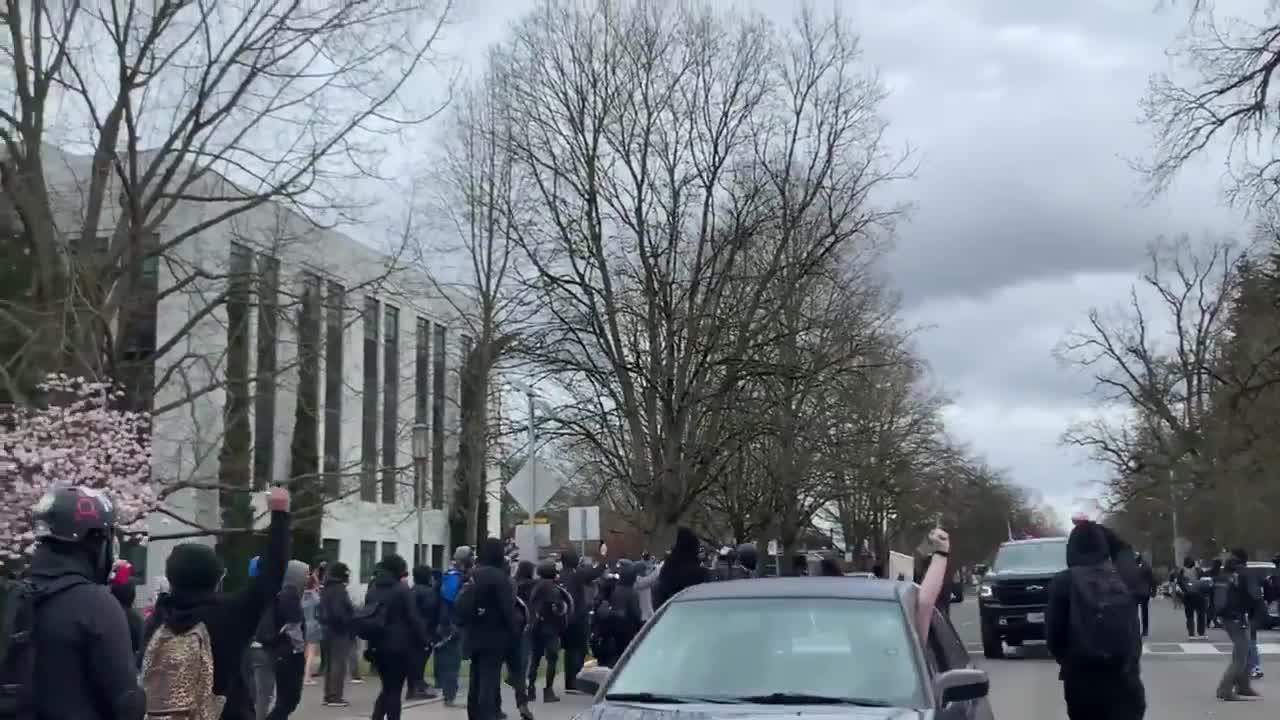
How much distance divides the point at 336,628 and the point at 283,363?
7.65 m

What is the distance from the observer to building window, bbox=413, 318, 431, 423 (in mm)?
45094

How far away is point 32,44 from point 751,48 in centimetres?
1265

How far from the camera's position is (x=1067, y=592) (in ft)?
27.8

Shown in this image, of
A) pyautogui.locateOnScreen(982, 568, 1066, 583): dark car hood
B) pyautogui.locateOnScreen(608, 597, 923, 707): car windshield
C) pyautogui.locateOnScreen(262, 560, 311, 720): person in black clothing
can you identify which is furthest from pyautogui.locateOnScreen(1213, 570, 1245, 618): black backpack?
pyautogui.locateOnScreen(608, 597, 923, 707): car windshield

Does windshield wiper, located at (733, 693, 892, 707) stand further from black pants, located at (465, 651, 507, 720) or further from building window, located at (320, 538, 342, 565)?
building window, located at (320, 538, 342, 565)

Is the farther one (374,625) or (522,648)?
(522,648)

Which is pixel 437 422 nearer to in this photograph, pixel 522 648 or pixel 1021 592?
pixel 1021 592

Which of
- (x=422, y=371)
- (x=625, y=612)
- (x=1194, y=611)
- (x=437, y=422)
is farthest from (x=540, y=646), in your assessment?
(x=437, y=422)

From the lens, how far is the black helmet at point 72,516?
500 centimetres

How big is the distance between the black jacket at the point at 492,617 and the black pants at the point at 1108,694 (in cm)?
576

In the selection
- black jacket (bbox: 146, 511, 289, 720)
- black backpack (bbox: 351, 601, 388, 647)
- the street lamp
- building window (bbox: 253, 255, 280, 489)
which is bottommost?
black backpack (bbox: 351, 601, 388, 647)

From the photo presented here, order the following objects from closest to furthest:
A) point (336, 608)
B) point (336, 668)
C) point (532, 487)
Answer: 1. point (336, 608)
2. point (336, 668)
3. point (532, 487)

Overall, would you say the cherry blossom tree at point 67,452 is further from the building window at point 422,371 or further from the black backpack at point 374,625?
the building window at point 422,371

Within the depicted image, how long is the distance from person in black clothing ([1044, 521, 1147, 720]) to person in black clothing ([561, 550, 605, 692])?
34.7 feet
